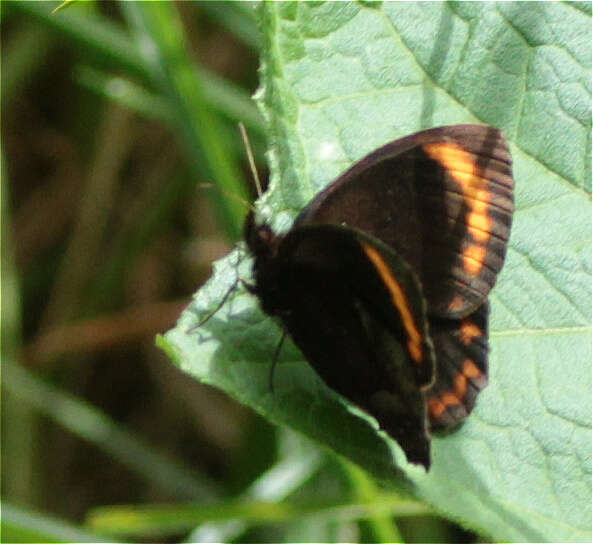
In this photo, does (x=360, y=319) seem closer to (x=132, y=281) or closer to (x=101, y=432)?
(x=101, y=432)

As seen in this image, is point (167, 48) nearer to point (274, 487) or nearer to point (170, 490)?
point (274, 487)

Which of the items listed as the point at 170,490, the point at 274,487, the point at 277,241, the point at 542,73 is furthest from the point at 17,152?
the point at 542,73

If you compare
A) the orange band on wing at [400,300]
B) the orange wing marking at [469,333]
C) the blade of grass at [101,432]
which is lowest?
the blade of grass at [101,432]

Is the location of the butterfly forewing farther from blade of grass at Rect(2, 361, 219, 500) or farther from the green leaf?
blade of grass at Rect(2, 361, 219, 500)

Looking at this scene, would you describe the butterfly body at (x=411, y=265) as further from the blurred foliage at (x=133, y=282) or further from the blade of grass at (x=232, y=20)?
the blade of grass at (x=232, y=20)

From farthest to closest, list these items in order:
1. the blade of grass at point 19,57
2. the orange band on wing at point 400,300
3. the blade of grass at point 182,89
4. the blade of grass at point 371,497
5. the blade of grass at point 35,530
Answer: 1. the blade of grass at point 19,57
2. the blade of grass at point 182,89
3. the blade of grass at point 371,497
4. the blade of grass at point 35,530
5. the orange band on wing at point 400,300

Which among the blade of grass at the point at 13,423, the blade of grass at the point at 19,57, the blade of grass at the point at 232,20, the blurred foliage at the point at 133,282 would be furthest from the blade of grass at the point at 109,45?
the blade of grass at the point at 19,57
